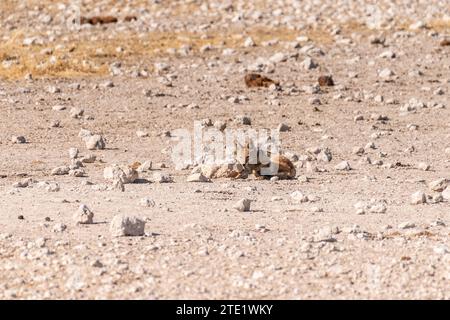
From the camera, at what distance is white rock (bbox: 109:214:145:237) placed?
6961mm

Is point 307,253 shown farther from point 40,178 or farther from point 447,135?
point 447,135

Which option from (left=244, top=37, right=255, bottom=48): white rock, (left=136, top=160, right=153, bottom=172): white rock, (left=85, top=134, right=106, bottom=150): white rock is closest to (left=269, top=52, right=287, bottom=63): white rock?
(left=244, top=37, right=255, bottom=48): white rock

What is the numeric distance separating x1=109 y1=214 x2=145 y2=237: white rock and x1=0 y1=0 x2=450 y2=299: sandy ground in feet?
0.25

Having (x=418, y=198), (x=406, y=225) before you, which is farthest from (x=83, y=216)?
(x=418, y=198)

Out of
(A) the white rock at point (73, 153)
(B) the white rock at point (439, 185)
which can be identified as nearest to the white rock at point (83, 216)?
(B) the white rock at point (439, 185)

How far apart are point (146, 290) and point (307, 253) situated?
1091 millimetres

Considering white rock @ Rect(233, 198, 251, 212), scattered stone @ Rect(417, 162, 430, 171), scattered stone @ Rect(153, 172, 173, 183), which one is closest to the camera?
white rock @ Rect(233, 198, 251, 212)

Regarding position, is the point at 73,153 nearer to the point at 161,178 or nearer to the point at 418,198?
the point at 161,178

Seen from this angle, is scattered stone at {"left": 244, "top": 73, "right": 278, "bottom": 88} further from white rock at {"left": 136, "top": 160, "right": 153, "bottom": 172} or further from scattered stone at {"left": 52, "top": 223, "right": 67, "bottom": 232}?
scattered stone at {"left": 52, "top": 223, "right": 67, "bottom": 232}

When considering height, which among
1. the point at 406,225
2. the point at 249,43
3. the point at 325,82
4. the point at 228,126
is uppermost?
the point at 249,43

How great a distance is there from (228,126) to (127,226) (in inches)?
231

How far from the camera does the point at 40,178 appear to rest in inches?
373

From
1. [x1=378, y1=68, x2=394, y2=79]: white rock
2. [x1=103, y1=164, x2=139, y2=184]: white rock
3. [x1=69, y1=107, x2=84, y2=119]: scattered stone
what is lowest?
[x1=103, y1=164, x2=139, y2=184]: white rock

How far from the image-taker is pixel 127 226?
22.8 feet
